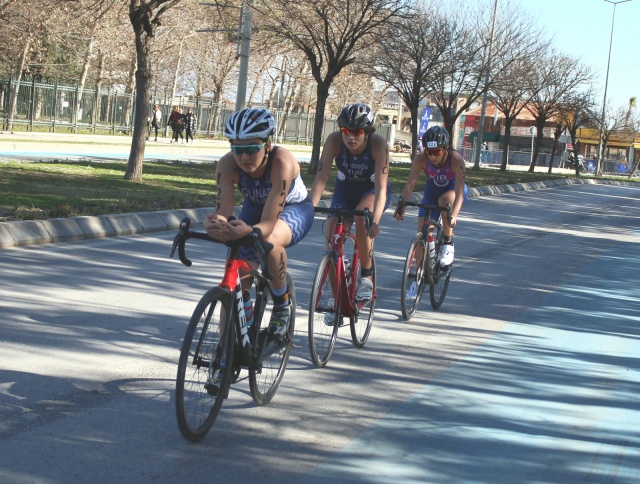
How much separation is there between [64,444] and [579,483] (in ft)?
8.72

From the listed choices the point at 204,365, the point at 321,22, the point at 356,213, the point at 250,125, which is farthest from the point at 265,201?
the point at 321,22

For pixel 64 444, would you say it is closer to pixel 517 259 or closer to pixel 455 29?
pixel 517 259

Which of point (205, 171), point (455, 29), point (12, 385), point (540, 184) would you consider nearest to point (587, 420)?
point (12, 385)

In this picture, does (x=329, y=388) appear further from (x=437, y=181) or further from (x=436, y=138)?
(x=437, y=181)

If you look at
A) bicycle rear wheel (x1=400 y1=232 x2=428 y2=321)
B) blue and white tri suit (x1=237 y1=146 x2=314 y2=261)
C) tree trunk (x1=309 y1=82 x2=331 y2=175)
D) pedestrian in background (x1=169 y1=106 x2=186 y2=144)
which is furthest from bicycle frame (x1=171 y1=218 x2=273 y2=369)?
pedestrian in background (x1=169 y1=106 x2=186 y2=144)

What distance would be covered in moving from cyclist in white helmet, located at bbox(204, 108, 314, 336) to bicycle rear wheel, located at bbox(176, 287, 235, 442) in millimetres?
410

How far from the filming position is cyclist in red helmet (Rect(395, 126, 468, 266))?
29.1ft

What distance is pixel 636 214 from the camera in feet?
95.0

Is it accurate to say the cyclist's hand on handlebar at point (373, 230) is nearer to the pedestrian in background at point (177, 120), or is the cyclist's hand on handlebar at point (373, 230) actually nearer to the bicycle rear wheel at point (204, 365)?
the bicycle rear wheel at point (204, 365)

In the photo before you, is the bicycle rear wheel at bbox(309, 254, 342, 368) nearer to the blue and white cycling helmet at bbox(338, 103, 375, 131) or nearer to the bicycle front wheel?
the blue and white cycling helmet at bbox(338, 103, 375, 131)

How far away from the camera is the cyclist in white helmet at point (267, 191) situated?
16.8ft

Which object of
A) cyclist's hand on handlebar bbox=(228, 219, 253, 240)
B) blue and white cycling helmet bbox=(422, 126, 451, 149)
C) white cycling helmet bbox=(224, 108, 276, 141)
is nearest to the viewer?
cyclist's hand on handlebar bbox=(228, 219, 253, 240)

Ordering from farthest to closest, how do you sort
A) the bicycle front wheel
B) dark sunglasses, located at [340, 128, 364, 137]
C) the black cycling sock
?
the bicycle front wheel, dark sunglasses, located at [340, 128, 364, 137], the black cycling sock

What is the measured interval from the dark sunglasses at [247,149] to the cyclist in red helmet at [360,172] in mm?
1564
